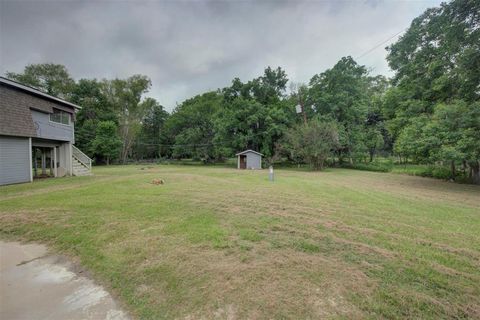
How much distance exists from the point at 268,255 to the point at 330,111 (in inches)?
1014

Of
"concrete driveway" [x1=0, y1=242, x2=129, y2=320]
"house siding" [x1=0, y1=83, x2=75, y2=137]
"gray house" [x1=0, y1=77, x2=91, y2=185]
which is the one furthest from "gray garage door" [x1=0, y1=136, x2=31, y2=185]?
"concrete driveway" [x1=0, y1=242, x2=129, y2=320]

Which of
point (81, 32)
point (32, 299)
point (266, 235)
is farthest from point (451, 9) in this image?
point (81, 32)

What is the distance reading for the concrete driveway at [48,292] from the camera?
2152 millimetres

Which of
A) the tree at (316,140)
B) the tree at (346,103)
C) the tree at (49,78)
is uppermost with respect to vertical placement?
the tree at (49,78)

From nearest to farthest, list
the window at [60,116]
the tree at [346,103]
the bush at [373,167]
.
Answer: the window at [60,116]
the bush at [373,167]
the tree at [346,103]

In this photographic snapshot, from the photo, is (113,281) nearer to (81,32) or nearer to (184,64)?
(81,32)

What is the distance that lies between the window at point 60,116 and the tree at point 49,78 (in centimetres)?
2290

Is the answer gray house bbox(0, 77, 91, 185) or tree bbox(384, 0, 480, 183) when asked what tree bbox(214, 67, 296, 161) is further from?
gray house bbox(0, 77, 91, 185)

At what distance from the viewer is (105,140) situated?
3112 cm

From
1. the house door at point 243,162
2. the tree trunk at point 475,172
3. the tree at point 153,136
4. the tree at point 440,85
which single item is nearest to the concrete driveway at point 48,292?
the tree at point 440,85

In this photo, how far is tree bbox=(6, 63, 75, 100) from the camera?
29.3 meters

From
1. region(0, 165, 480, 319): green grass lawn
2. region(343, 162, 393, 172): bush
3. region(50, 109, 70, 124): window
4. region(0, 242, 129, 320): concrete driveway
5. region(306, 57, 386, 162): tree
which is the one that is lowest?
region(0, 242, 129, 320): concrete driveway

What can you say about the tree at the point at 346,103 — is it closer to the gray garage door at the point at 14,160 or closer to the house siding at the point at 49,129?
the house siding at the point at 49,129

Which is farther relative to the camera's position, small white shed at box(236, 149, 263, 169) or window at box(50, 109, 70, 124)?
small white shed at box(236, 149, 263, 169)
